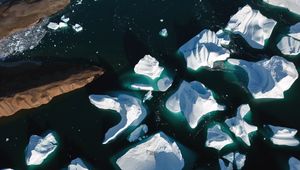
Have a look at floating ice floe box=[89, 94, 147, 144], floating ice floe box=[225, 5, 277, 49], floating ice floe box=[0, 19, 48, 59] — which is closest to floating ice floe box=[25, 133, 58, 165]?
floating ice floe box=[89, 94, 147, 144]

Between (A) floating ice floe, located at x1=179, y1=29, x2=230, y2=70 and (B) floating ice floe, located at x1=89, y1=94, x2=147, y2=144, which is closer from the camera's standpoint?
(B) floating ice floe, located at x1=89, y1=94, x2=147, y2=144

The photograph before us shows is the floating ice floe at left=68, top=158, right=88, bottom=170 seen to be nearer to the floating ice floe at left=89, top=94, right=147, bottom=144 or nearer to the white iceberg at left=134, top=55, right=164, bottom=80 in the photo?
the floating ice floe at left=89, top=94, right=147, bottom=144

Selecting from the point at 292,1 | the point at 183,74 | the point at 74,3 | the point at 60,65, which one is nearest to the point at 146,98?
the point at 183,74

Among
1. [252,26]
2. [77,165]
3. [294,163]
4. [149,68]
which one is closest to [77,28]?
[149,68]

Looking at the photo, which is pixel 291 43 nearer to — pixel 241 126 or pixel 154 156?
pixel 241 126

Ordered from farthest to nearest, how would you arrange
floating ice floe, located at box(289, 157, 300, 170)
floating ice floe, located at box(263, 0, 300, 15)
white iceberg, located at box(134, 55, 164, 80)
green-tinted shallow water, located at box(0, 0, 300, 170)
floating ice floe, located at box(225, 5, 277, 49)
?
floating ice floe, located at box(263, 0, 300, 15)
floating ice floe, located at box(225, 5, 277, 49)
white iceberg, located at box(134, 55, 164, 80)
green-tinted shallow water, located at box(0, 0, 300, 170)
floating ice floe, located at box(289, 157, 300, 170)

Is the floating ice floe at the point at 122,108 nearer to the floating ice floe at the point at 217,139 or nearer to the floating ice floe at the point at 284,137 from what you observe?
the floating ice floe at the point at 217,139

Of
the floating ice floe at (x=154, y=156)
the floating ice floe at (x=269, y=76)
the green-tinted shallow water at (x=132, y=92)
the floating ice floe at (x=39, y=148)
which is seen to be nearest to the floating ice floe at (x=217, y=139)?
the green-tinted shallow water at (x=132, y=92)

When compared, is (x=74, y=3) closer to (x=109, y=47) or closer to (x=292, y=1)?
(x=109, y=47)
